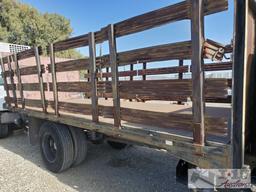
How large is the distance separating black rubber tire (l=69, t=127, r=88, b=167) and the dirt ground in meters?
0.32

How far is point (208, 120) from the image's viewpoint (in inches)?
73.2

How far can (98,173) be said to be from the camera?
4031mm

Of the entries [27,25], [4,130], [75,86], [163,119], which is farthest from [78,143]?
[27,25]

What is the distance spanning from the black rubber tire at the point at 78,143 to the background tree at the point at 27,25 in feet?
54.8

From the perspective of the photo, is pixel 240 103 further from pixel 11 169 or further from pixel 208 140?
pixel 11 169

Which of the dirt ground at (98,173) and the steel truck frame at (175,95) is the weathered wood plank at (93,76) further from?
the dirt ground at (98,173)

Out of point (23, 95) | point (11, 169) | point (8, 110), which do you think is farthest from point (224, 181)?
point (8, 110)

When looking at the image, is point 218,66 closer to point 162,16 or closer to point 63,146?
point 162,16

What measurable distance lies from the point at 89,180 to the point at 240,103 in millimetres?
2942

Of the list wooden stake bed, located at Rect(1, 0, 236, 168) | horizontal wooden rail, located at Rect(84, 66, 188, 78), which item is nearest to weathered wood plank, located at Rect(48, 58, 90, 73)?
wooden stake bed, located at Rect(1, 0, 236, 168)

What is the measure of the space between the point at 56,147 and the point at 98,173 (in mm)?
926

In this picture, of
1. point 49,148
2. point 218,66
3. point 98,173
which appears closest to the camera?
point 218,66

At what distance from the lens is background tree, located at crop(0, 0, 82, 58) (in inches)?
814

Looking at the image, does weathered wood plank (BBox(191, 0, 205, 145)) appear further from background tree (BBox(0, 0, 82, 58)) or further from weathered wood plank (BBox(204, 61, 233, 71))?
background tree (BBox(0, 0, 82, 58))
